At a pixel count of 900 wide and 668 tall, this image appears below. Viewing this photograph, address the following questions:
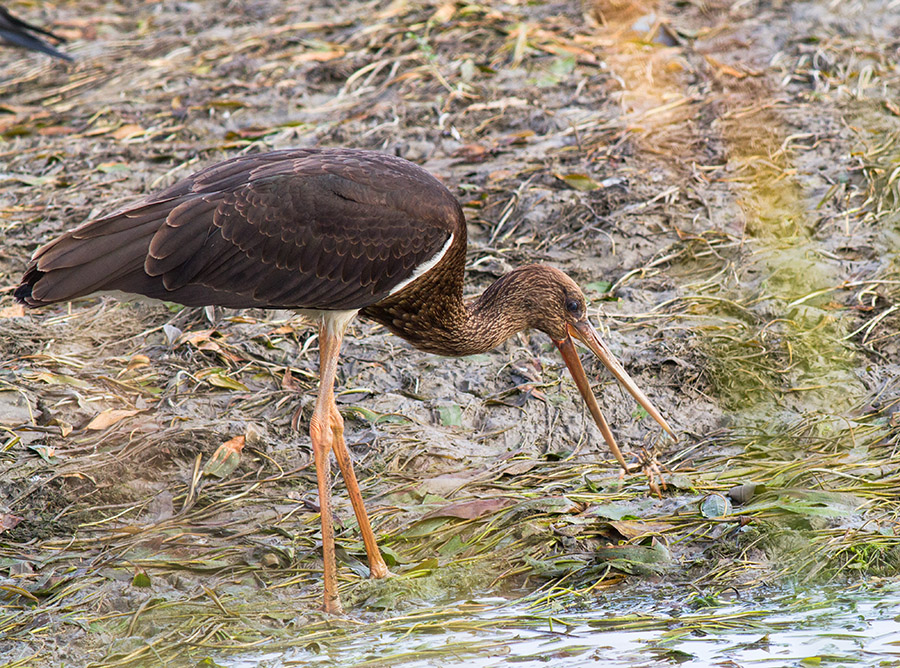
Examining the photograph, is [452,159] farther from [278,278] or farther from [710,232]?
[278,278]

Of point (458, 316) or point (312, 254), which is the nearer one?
point (312, 254)

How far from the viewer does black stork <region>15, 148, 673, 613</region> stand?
4.71 metres

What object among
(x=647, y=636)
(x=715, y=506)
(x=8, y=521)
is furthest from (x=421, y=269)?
(x=8, y=521)

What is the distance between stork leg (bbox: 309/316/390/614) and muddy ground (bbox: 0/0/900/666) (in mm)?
140

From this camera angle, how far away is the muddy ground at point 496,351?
4.77m

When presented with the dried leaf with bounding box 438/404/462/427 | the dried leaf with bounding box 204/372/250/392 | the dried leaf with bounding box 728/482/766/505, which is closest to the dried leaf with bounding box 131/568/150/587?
the dried leaf with bounding box 204/372/250/392

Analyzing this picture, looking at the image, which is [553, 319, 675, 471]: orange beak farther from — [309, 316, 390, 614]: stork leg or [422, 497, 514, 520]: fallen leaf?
[309, 316, 390, 614]: stork leg

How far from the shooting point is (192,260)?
4777 millimetres

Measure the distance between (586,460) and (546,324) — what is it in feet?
2.62

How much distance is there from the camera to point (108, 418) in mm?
5637

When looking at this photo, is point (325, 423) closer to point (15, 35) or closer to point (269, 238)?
point (269, 238)

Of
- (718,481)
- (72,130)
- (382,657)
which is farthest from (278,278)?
(72,130)

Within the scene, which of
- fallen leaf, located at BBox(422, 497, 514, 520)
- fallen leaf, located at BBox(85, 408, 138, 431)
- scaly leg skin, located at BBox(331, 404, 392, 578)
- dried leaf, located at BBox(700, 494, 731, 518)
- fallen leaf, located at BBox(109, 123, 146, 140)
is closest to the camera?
scaly leg skin, located at BBox(331, 404, 392, 578)

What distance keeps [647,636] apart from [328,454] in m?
1.65
